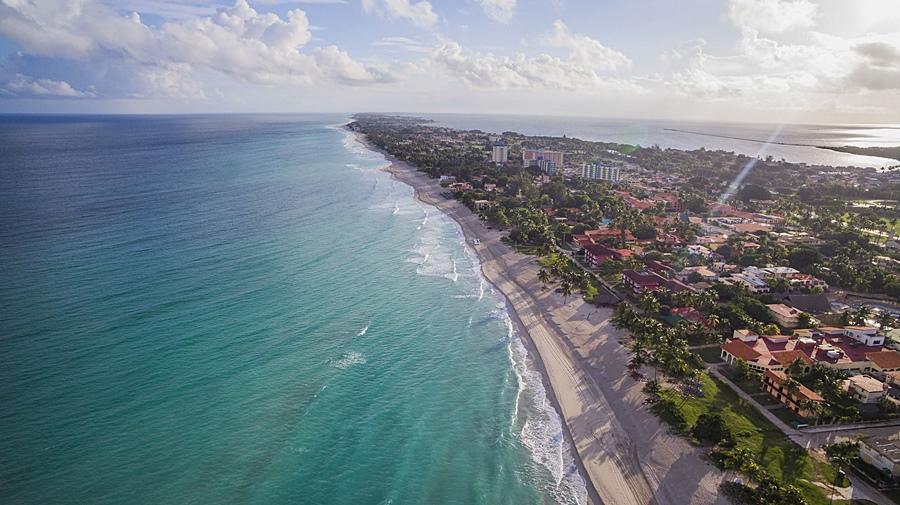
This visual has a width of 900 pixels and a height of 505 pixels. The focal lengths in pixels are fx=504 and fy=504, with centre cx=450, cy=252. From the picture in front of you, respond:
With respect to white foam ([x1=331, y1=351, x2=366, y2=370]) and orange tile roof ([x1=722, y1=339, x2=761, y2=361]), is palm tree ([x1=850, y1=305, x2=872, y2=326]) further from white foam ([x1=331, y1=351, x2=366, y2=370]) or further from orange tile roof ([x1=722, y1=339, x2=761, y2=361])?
white foam ([x1=331, y1=351, x2=366, y2=370])

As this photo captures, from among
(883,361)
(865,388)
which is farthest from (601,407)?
(883,361)

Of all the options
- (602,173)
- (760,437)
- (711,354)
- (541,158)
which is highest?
(541,158)

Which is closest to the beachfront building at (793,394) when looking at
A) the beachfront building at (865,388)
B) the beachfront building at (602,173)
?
the beachfront building at (865,388)

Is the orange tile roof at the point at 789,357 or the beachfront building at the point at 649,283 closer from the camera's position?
the orange tile roof at the point at 789,357

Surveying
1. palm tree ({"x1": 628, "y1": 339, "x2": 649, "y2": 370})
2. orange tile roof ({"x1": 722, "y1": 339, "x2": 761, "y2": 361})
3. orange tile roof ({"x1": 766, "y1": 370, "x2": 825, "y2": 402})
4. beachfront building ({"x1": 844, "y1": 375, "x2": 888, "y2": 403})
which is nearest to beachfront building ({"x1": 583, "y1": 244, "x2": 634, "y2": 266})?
orange tile roof ({"x1": 722, "y1": 339, "x2": 761, "y2": 361})

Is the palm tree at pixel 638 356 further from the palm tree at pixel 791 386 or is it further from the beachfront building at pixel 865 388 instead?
the beachfront building at pixel 865 388

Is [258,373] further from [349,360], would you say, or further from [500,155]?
[500,155]
